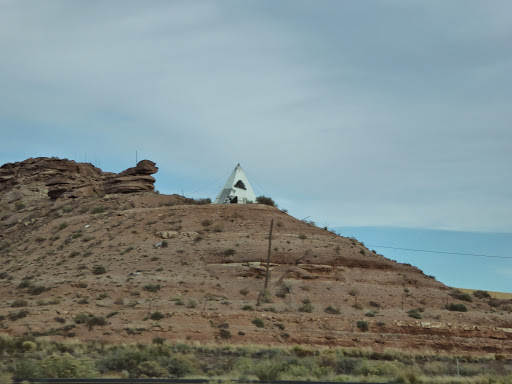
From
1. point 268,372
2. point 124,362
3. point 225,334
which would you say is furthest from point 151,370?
point 225,334

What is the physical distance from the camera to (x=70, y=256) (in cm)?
4491

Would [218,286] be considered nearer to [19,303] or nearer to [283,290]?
[283,290]

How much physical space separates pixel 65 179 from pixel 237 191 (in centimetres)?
2300

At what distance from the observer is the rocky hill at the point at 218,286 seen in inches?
1315

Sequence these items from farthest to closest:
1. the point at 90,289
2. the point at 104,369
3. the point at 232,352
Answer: the point at 90,289, the point at 232,352, the point at 104,369

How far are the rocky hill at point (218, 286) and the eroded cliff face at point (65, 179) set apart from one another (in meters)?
5.54

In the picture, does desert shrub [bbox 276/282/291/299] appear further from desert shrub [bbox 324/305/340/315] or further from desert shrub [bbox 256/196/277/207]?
desert shrub [bbox 256/196/277/207]

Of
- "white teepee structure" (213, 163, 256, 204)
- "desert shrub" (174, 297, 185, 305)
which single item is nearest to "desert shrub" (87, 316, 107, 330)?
"desert shrub" (174, 297, 185, 305)

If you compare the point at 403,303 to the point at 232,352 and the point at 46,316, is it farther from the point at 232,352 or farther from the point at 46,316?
the point at 46,316

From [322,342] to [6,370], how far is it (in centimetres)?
1916

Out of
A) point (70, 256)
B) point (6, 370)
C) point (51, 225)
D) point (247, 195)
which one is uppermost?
point (247, 195)

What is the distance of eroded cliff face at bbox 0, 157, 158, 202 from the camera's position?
6206cm

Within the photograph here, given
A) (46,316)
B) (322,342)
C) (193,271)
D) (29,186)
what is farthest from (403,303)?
(29,186)

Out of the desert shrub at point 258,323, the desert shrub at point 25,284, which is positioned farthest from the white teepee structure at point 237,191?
the desert shrub at point 258,323
